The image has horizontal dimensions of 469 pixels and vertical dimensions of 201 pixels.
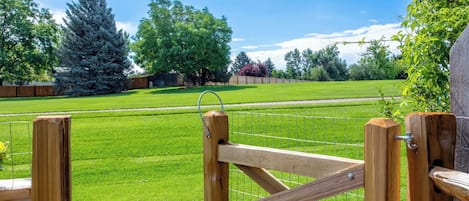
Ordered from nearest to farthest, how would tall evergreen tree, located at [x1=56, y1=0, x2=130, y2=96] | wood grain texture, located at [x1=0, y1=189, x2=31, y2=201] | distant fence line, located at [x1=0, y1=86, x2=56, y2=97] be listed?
wood grain texture, located at [x1=0, y1=189, x2=31, y2=201] → tall evergreen tree, located at [x1=56, y1=0, x2=130, y2=96] → distant fence line, located at [x1=0, y1=86, x2=56, y2=97]

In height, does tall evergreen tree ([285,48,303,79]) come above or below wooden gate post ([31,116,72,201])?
above

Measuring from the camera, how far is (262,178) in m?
1.80

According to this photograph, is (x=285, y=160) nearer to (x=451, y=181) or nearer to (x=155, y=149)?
(x=451, y=181)

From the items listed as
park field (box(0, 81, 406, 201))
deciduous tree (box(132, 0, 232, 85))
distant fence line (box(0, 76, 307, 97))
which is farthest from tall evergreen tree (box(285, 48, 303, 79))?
park field (box(0, 81, 406, 201))

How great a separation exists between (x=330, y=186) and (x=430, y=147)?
360 millimetres

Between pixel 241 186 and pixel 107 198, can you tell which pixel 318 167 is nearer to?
pixel 241 186

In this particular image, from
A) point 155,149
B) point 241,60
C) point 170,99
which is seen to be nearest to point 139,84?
point 170,99

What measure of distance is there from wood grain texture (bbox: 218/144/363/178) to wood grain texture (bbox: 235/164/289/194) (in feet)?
0.20

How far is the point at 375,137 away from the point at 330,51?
5.95 ft

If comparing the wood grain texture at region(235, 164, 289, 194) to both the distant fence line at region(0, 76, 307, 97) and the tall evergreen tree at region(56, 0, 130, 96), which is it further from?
the distant fence line at region(0, 76, 307, 97)

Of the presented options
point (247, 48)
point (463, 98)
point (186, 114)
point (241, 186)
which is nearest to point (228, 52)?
point (186, 114)

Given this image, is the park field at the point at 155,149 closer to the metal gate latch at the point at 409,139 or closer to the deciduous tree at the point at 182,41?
the metal gate latch at the point at 409,139

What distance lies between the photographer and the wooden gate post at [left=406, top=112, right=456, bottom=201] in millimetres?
1174

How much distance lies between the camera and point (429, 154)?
1183 millimetres
